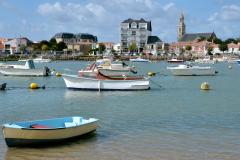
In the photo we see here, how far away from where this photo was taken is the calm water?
1617 centimetres

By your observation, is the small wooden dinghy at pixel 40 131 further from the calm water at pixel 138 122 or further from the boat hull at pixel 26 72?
the boat hull at pixel 26 72

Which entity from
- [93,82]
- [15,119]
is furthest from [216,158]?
[93,82]

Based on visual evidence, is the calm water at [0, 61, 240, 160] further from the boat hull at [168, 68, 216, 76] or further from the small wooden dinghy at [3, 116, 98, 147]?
the boat hull at [168, 68, 216, 76]

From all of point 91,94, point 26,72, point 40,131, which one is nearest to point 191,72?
point 26,72

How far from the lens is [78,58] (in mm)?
188625

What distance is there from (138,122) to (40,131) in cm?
762

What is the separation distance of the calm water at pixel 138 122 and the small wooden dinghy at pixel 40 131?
A: 1.03 feet

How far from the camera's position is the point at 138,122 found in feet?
73.9

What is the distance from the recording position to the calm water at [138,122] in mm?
16172

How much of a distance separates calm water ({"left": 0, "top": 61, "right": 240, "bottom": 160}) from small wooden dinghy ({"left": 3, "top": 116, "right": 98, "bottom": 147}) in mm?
314

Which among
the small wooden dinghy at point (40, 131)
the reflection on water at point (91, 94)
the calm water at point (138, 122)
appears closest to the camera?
the small wooden dinghy at point (40, 131)

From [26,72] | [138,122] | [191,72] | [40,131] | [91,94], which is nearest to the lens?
[40,131]

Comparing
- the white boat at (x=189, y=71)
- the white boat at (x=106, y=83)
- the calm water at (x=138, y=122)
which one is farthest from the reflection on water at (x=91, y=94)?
the white boat at (x=189, y=71)

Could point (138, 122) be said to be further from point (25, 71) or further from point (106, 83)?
point (25, 71)
